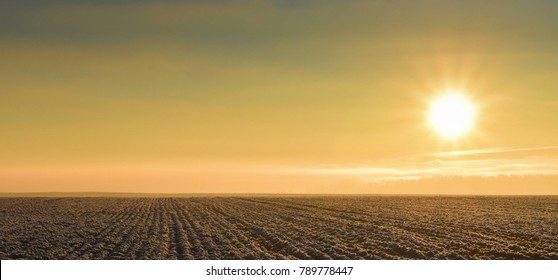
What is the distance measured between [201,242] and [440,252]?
10.4 m

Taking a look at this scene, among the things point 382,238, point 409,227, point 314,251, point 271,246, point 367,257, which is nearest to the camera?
point 367,257

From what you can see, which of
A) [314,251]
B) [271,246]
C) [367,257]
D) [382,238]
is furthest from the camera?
[382,238]

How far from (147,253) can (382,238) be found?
10378 mm

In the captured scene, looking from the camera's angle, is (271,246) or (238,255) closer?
(238,255)

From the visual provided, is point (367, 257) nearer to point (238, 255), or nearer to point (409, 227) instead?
point (238, 255)

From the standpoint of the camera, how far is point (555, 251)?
2236 centimetres

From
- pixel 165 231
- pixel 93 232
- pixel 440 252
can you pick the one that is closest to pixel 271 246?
pixel 440 252

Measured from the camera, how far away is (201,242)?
27.1 meters

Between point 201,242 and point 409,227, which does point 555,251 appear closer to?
point 409,227
